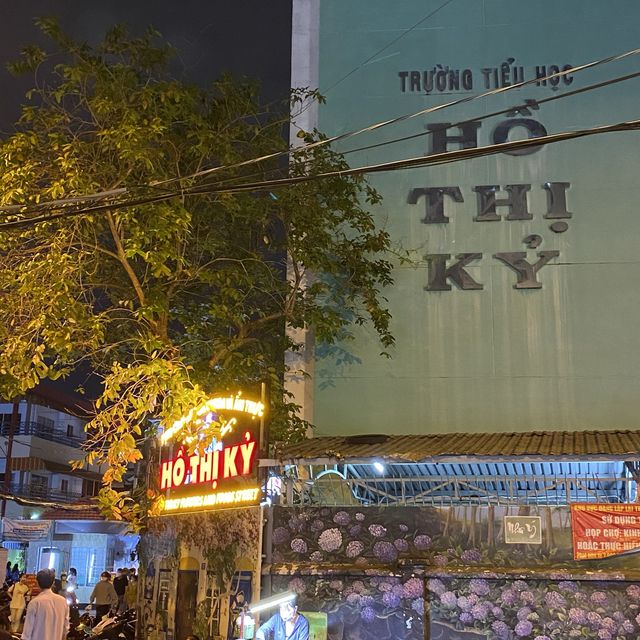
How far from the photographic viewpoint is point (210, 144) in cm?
1374

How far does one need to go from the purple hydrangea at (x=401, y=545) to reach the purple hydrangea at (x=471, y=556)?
31.4 inches

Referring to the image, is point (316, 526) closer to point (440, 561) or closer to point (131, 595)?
point (440, 561)

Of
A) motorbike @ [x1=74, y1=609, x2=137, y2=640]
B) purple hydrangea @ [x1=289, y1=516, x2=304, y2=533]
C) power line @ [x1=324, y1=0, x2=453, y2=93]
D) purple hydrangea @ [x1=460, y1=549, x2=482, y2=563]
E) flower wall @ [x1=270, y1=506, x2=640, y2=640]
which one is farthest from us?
power line @ [x1=324, y1=0, x2=453, y2=93]

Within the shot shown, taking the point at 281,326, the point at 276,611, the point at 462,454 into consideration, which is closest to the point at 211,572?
the point at 276,611

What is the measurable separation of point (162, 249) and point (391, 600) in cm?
608

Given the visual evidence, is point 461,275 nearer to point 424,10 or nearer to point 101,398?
point 424,10

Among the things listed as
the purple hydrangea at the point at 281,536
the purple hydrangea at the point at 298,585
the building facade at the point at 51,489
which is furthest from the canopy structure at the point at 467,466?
the building facade at the point at 51,489

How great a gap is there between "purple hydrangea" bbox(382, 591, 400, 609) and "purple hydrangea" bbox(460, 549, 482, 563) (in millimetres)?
1098

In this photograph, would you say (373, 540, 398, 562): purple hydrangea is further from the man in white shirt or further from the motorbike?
the motorbike

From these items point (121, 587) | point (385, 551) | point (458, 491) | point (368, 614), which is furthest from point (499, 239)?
point (121, 587)

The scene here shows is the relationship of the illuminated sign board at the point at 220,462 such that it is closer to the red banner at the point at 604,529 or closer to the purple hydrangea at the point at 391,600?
the purple hydrangea at the point at 391,600

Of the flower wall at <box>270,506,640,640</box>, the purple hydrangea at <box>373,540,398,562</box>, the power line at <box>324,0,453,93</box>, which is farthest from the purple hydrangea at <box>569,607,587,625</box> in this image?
the power line at <box>324,0,453,93</box>

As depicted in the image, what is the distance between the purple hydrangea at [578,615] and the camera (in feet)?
35.6

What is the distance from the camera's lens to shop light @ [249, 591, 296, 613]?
10.7 meters
